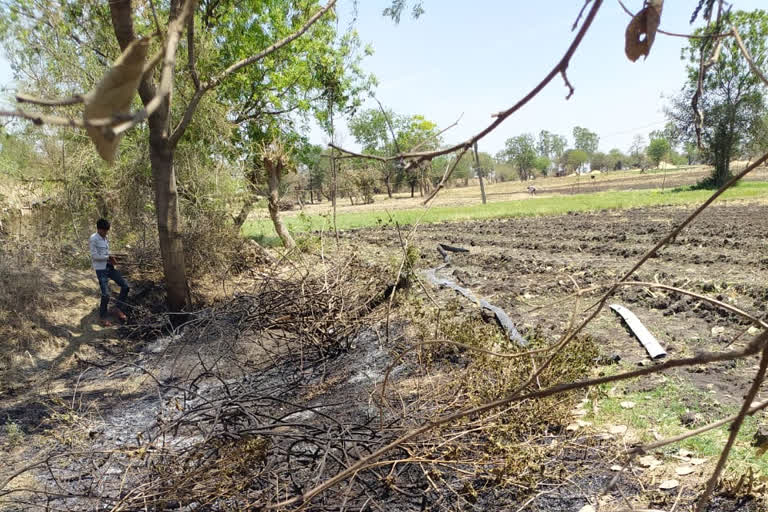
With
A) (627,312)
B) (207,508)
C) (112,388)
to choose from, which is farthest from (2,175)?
(627,312)

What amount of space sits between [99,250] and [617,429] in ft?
25.6

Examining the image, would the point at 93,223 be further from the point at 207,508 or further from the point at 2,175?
the point at 207,508

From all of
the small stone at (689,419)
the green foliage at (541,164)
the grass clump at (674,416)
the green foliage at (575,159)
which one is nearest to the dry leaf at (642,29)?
the grass clump at (674,416)

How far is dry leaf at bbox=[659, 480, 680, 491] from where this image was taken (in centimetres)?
310

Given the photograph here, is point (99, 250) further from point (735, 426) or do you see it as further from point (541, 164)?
point (541, 164)

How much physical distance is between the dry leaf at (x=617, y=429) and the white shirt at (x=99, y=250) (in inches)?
305

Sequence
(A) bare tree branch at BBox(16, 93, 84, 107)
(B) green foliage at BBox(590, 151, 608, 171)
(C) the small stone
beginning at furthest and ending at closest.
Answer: (B) green foliage at BBox(590, 151, 608, 171) → (C) the small stone → (A) bare tree branch at BBox(16, 93, 84, 107)

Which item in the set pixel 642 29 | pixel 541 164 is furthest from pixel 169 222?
pixel 541 164

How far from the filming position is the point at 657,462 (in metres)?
3.39

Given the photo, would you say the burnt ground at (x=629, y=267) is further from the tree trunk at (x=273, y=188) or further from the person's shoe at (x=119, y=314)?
the person's shoe at (x=119, y=314)

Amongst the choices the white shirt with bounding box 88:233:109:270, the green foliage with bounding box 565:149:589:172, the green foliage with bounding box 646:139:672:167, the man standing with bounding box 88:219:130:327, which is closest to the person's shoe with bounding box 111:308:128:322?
the man standing with bounding box 88:219:130:327

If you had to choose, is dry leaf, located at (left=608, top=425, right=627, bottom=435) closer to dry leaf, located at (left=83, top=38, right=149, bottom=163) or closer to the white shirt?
dry leaf, located at (left=83, top=38, right=149, bottom=163)

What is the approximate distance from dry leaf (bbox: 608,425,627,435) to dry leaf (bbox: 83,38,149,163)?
4.08 meters

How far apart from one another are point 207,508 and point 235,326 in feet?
11.4
